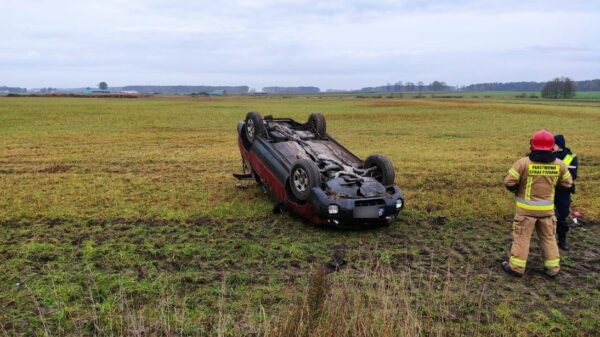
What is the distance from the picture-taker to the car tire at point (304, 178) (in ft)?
23.3

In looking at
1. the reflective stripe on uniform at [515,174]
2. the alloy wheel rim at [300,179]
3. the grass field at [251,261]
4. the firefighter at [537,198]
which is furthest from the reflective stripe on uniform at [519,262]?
the alloy wheel rim at [300,179]

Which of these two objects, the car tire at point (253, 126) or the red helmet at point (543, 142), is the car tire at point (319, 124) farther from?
the red helmet at point (543, 142)

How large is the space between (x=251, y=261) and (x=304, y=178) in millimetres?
1836

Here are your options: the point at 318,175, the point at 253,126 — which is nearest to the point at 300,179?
the point at 318,175

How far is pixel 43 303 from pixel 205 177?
6.59 meters

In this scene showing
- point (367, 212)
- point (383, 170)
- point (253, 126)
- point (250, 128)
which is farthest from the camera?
point (250, 128)

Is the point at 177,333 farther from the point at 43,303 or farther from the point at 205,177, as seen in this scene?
the point at 205,177

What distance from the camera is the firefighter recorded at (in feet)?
18.0

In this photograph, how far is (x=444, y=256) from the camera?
20.6 feet

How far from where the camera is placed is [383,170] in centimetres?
773

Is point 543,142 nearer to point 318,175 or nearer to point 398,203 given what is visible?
point 398,203

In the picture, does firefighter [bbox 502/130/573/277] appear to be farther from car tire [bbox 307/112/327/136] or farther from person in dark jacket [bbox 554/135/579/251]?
car tire [bbox 307/112/327/136]

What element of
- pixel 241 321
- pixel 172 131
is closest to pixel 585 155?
pixel 241 321

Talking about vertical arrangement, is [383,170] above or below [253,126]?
below
